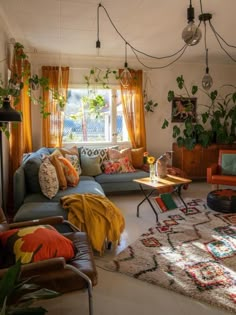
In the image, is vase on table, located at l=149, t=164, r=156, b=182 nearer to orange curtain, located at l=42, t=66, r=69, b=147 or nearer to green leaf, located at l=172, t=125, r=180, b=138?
green leaf, located at l=172, t=125, r=180, b=138

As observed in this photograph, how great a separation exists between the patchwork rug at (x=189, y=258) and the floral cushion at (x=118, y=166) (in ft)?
4.65

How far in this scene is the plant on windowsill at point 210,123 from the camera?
5562mm

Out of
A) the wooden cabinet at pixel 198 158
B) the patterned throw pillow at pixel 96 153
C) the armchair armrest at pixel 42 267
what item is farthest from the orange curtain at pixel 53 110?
the armchair armrest at pixel 42 267

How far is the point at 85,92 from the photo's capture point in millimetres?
5426

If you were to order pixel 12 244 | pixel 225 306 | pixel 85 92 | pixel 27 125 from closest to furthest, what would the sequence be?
pixel 12 244, pixel 225 306, pixel 27 125, pixel 85 92

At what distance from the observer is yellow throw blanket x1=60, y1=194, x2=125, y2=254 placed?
8.52 feet

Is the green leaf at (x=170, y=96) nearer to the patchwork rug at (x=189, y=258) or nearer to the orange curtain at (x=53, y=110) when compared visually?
the orange curtain at (x=53, y=110)

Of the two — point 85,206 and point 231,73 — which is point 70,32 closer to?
point 85,206

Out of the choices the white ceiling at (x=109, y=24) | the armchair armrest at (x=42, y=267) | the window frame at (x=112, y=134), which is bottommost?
the armchair armrest at (x=42, y=267)

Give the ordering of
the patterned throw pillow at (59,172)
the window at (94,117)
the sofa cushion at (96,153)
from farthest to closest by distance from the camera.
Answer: the window at (94,117) → the sofa cushion at (96,153) → the patterned throw pillow at (59,172)

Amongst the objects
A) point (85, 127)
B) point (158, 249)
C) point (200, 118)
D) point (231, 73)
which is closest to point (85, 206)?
point (158, 249)

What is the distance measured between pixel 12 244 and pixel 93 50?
3.97m

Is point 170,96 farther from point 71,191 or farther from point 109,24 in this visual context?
point 71,191

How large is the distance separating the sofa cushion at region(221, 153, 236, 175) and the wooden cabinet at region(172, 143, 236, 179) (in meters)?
0.75
